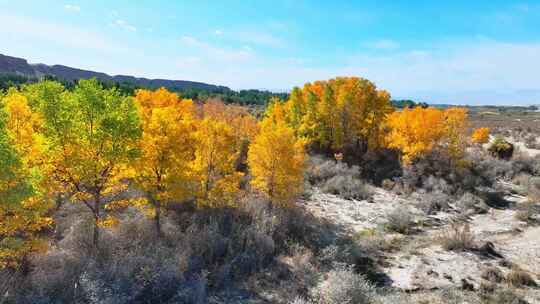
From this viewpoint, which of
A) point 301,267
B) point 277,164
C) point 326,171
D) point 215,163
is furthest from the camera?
point 326,171

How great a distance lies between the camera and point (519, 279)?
16.4 metres

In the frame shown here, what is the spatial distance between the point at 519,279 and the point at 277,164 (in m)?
13.8

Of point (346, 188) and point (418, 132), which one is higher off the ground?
point (418, 132)

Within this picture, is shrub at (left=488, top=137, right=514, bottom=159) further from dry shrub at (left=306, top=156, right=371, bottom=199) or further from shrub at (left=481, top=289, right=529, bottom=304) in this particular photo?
shrub at (left=481, top=289, right=529, bottom=304)

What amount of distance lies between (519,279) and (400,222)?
27.4ft

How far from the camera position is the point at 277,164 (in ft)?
74.1

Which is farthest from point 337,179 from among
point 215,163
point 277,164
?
point 215,163

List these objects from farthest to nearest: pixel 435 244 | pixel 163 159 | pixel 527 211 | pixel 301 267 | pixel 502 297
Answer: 1. pixel 527 211
2. pixel 435 244
3. pixel 163 159
4. pixel 301 267
5. pixel 502 297

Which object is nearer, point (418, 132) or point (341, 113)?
point (418, 132)

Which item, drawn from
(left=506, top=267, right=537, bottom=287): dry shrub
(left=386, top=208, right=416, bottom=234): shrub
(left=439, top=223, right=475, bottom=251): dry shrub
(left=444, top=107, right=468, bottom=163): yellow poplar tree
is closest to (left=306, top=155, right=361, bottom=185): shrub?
(left=444, top=107, right=468, bottom=163): yellow poplar tree

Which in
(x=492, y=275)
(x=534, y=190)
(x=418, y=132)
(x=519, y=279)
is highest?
(x=418, y=132)

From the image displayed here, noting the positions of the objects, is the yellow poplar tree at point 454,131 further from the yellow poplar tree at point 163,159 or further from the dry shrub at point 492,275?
the yellow poplar tree at point 163,159

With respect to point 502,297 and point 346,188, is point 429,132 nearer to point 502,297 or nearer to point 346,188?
point 346,188

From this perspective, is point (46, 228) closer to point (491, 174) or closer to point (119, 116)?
point (119, 116)
